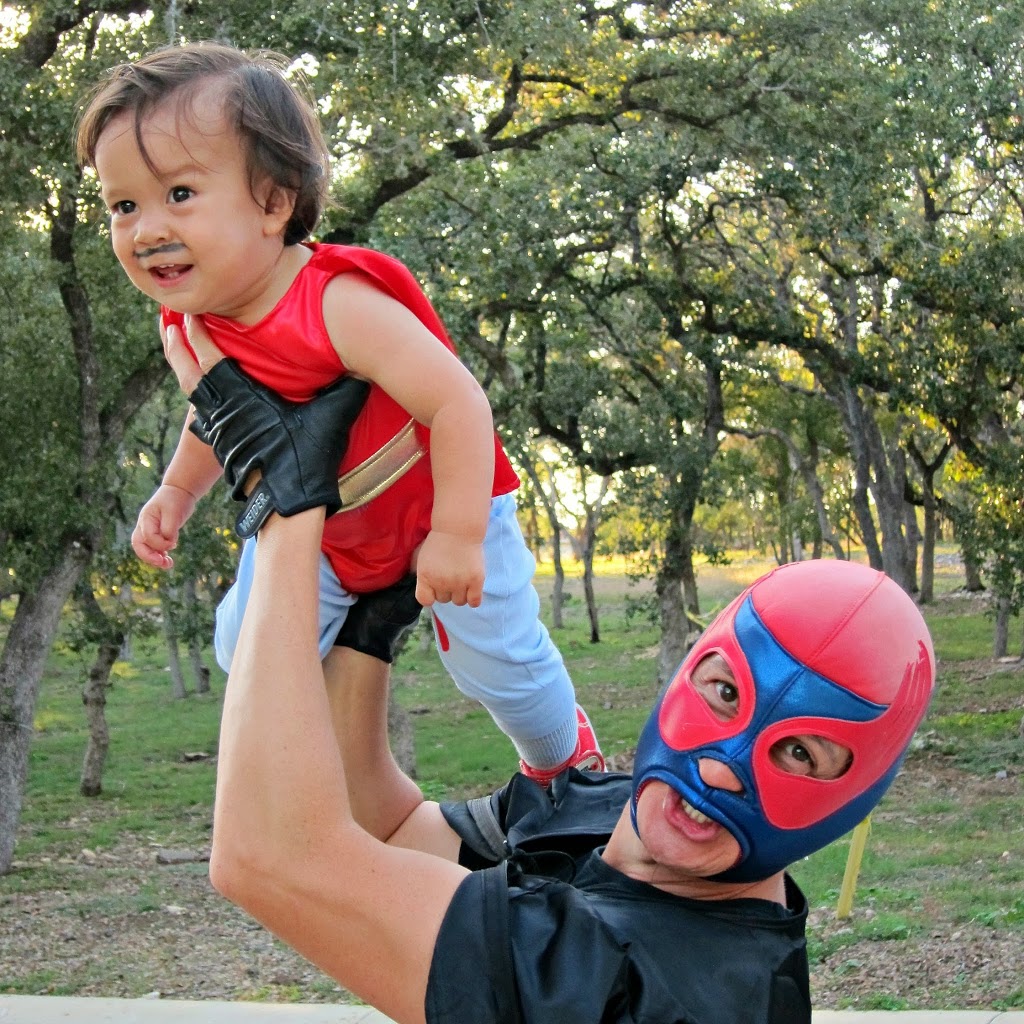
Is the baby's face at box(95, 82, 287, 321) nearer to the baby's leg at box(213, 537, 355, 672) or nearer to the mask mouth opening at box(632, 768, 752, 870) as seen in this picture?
the baby's leg at box(213, 537, 355, 672)

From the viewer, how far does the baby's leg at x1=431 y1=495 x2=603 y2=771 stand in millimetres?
2086

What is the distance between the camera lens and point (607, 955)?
56.4 inches

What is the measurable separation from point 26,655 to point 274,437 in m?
10.2

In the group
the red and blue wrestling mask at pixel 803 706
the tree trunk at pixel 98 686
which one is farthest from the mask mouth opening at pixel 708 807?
the tree trunk at pixel 98 686

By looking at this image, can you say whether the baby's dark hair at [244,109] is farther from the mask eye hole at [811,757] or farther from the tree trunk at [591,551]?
the tree trunk at [591,551]

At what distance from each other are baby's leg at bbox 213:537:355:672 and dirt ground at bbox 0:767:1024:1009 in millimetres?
4370

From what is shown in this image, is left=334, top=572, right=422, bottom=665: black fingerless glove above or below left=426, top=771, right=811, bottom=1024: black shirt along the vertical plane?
above

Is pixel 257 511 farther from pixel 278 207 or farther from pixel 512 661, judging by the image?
pixel 512 661

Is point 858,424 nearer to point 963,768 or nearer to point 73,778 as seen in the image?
point 963,768

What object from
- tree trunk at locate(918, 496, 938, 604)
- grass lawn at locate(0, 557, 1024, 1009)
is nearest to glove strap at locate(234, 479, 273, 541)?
grass lawn at locate(0, 557, 1024, 1009)

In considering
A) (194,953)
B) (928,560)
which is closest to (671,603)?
(194,953)

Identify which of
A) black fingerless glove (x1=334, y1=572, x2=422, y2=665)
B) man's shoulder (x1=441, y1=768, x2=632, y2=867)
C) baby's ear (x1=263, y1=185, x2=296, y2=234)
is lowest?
man's shoulder (x1=441, y1=768, x2=632, y2=867)

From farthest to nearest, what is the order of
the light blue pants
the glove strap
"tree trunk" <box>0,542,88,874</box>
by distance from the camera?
Answer: "tree trunk" <box>0,542,88,874</box>, the light blue pants, the glove strap

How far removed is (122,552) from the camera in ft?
37.4
